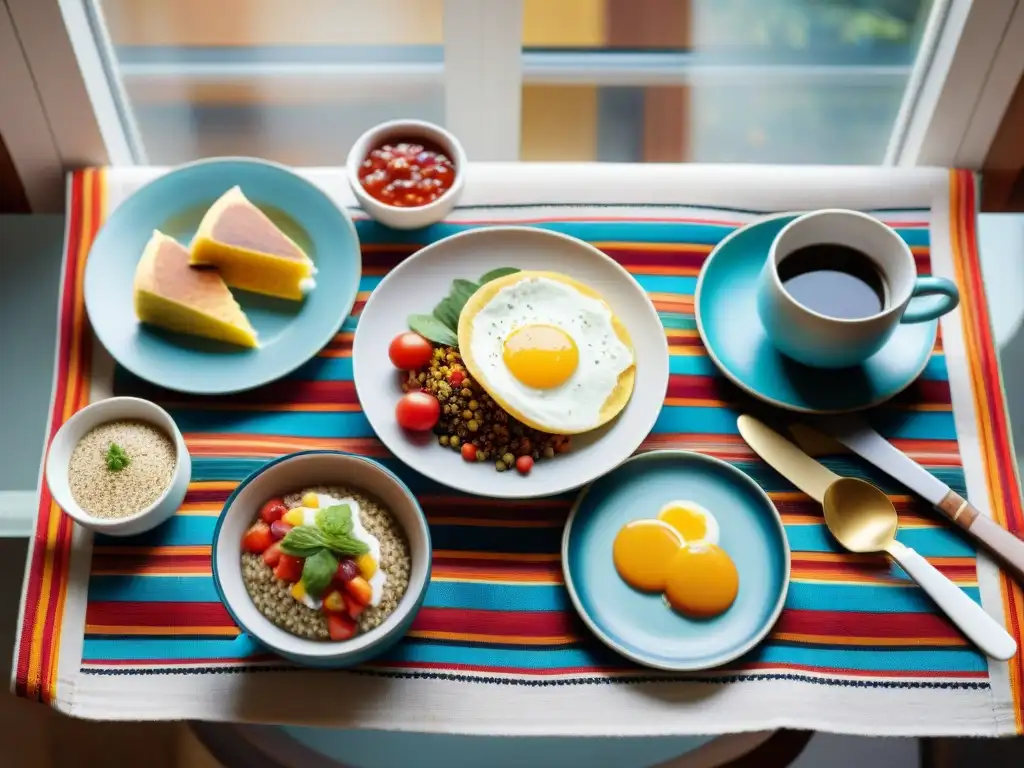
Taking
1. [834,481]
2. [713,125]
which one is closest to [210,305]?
[834,481]

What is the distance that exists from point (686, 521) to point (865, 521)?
0.26 metres

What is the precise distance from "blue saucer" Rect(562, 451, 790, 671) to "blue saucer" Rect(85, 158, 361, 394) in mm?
494

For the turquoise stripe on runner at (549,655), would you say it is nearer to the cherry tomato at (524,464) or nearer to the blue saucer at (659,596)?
the blue saucer at (659,596)

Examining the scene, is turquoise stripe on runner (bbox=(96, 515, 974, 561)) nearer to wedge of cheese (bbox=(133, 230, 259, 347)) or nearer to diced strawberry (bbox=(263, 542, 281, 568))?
diced strawberry (bbox=(263, 542, 281, 568))

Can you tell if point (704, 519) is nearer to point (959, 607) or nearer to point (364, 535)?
point (959, 607)

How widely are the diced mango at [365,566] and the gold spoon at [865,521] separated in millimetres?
575

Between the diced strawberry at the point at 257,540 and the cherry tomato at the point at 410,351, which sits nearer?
the diced strawberry at the point at 257,540

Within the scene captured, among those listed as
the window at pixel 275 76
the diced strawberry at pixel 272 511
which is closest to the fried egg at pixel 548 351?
the diced strawberry at pixel 272 511

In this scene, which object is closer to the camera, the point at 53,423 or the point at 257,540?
the point at 257,540

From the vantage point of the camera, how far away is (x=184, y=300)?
57.2 inches

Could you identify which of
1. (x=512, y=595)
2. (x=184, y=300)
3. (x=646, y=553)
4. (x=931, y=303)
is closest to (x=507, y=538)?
(x=512, y=595)

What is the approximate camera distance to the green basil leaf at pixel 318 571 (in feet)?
4.02

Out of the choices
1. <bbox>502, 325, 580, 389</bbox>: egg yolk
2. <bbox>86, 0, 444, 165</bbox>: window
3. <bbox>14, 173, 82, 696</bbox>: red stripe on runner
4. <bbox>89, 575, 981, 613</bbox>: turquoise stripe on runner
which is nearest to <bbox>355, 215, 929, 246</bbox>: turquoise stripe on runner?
<bbox>502, 325, 580, 389</bbox>: egg yolk

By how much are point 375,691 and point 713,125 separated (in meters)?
1.86
